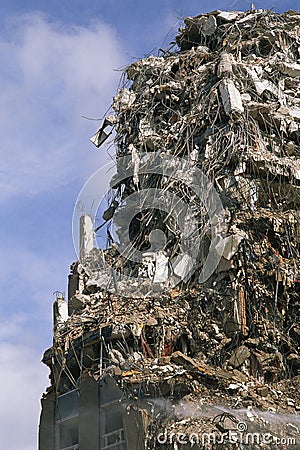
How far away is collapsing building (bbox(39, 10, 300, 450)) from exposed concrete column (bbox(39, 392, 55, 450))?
0.02m

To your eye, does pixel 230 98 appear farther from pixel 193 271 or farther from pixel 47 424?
pixel 47 424

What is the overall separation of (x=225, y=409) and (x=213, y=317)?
1.42 m

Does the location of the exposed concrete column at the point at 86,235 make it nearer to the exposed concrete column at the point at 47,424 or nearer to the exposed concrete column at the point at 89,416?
the exposed concrete column at the point at 47,424

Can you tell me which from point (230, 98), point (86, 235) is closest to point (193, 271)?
point (86, 235)

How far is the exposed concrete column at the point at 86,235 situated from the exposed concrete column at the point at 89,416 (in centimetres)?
223

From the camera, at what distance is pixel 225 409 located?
26.7 ft

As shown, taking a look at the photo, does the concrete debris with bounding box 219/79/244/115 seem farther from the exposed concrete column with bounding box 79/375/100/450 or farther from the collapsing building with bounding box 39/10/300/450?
the exposed concrete column with bounding box 79/375/100/450

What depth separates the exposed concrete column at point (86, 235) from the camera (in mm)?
10906

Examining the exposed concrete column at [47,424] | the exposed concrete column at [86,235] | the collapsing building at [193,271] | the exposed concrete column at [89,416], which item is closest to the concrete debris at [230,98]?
the collapsing building at [193,271]

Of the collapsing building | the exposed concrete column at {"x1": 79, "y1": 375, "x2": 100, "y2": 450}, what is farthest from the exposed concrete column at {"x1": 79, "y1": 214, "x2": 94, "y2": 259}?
the exposed concrete column at {"x1": 79, "y1": 375, "x2": 100, "y2": 450}

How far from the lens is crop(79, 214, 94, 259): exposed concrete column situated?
10906mm

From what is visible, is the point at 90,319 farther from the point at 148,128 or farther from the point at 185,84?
the point at 185,84

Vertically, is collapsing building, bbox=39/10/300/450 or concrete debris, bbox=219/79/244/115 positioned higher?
concrete debris, bbox=219/79/244/115

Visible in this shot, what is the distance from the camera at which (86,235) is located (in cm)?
1099
